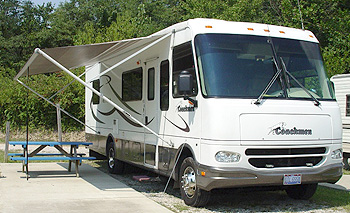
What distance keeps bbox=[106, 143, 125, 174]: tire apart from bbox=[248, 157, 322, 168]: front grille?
492cm

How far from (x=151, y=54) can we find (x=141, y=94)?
0.93m

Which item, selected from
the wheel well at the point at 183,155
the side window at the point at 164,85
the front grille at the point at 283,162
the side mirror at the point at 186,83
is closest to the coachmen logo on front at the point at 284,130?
the front grille at the point at 283,162

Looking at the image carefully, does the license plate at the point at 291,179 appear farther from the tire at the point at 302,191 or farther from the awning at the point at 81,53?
the awning at the point at 81,53

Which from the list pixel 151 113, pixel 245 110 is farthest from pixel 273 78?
pixel 151 113

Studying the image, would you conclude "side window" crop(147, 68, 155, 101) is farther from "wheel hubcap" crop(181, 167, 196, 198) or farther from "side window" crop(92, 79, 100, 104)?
"side window" crop(92, 79, 100, 104)

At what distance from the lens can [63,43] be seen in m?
37.3

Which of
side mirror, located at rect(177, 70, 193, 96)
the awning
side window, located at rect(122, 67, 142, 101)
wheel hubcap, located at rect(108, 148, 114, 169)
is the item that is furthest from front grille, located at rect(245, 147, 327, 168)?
wheel hubcap, located at rect(108, 148, 114, 169)

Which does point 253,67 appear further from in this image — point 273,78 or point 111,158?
point 111,158

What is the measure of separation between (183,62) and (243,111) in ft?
4.98

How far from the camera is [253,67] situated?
7.23 metres

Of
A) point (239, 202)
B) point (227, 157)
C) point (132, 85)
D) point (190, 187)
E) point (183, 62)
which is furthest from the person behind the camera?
point (132, 85)

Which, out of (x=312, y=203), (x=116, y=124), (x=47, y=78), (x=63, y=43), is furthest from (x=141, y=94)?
(x=63, y=43)

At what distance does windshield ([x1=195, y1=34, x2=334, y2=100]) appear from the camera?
697cm

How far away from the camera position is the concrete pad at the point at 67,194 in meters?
7.16
